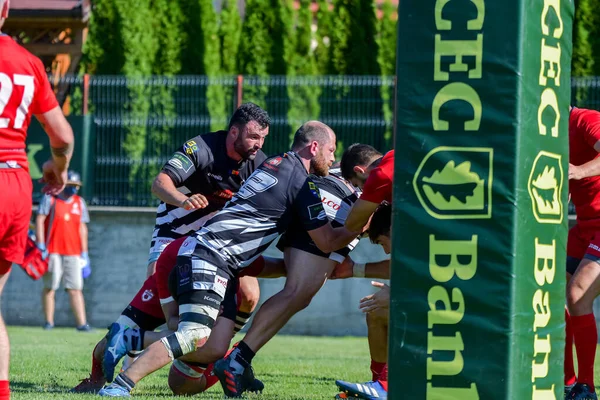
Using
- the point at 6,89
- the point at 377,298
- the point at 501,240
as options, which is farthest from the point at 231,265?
the point at 501,240

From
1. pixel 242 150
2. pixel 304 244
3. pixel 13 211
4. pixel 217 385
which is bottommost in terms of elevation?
pixel 217 385

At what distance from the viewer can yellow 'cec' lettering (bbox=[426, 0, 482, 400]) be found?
4160 millimetres

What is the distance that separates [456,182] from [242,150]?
349cm

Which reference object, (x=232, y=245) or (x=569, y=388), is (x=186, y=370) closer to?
(x=232, y=245)

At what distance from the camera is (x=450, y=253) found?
420cm

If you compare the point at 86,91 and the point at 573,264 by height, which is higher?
the point at 86,91

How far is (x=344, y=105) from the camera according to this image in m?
14.7

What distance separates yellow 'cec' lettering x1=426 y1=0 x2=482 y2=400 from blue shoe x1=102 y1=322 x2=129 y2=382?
2630 millimetres

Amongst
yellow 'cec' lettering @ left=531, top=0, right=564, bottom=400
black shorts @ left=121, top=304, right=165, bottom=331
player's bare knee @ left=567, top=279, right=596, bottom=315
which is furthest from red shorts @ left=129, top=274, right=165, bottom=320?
yellow 'cec' lettering @ left=531, top=0, right=564, bottom=400

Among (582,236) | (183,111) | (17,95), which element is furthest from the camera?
(183,111)

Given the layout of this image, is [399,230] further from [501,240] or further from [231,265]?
[231,265]

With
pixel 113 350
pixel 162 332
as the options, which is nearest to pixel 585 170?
pixel 162 332

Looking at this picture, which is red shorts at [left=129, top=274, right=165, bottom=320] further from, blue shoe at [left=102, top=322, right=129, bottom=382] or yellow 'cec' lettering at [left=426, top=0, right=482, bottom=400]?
yellow 'cec' lettering at [left=426, top=0, right=482, bottom=400]

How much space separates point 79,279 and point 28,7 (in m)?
6.55
